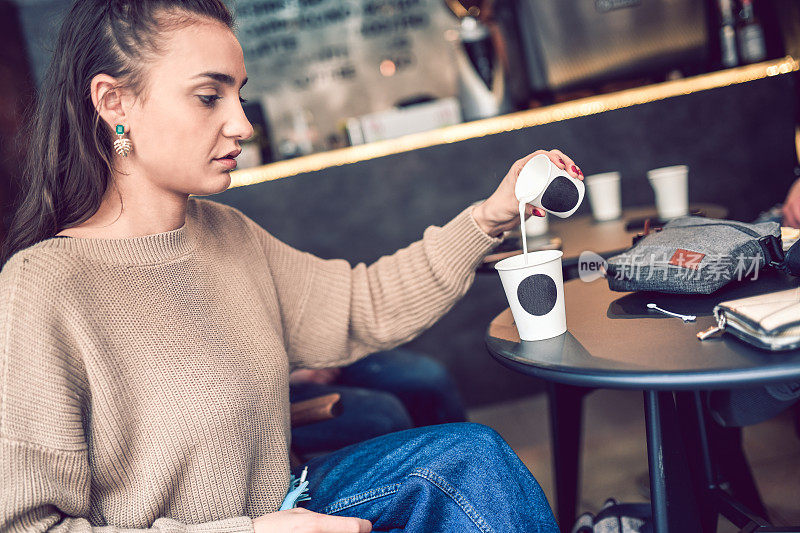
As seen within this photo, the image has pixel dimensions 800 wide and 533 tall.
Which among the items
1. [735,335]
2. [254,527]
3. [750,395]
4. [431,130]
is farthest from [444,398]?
[431,130]

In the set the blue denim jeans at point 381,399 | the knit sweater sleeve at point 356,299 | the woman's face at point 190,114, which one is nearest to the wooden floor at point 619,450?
the blue denim jeans at point 381,399

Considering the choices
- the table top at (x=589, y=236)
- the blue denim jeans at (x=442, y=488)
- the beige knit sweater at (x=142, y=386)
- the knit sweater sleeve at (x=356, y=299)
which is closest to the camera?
the beige knit sweater at (x=142, y=386)

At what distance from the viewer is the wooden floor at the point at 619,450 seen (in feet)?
5.97

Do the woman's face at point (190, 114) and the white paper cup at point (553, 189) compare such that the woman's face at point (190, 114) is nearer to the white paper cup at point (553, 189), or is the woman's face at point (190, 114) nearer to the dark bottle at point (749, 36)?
the white paper cup at point (553, 189)

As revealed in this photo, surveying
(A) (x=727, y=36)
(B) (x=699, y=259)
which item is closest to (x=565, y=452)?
(B) (x=699, y=259)

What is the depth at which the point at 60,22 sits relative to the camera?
3.59ft

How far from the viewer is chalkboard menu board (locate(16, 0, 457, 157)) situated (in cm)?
332

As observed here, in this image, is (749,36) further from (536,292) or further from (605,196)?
(536,292)

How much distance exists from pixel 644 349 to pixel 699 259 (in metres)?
0.23

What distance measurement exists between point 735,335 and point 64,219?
99 centimetres

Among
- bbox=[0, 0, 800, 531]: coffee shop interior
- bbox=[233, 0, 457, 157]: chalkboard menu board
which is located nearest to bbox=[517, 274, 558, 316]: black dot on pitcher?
bbox=[0, 0, 800, 531]: coffee shop interior

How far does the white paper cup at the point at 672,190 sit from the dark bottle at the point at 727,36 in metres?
0.95

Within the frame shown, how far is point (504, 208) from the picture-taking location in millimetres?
1209

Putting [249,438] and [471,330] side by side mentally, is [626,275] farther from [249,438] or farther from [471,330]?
[471,330]
